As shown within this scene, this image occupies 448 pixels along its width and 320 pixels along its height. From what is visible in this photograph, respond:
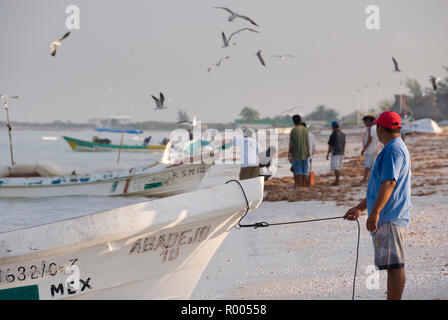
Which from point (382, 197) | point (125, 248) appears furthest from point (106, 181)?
point (382, 197)

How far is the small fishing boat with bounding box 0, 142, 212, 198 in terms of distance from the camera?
14211 millimetres

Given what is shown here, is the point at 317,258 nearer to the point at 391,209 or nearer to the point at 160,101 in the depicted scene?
the point at 391,209

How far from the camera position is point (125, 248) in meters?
4.29

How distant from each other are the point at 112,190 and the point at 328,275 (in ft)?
33.5

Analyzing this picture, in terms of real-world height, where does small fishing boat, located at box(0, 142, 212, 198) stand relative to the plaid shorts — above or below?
below

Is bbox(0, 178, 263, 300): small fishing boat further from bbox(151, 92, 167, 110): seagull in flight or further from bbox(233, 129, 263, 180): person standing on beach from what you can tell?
bbox(151, 92, 167, 110): seagull in flight

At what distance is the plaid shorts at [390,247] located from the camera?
3.84 metres

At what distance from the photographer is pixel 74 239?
4.02 meters

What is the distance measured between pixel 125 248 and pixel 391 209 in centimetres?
217

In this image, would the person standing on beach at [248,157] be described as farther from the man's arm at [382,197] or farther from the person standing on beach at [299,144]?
the man's arm at [382,197]

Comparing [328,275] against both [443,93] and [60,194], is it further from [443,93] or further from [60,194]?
[443,93]

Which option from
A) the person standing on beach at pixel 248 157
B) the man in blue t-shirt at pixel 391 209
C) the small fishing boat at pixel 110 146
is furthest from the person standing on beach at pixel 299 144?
the small fishing boat at pixel 110 146

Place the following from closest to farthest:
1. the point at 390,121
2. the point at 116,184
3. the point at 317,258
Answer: the point at 390,121 < the point at 317,258 < the point at 116,184

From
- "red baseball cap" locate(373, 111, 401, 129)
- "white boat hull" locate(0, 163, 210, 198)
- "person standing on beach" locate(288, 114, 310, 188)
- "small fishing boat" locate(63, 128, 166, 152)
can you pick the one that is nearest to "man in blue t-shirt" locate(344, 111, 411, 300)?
"red baseball cap" locate(373, 111, 401, 129)
